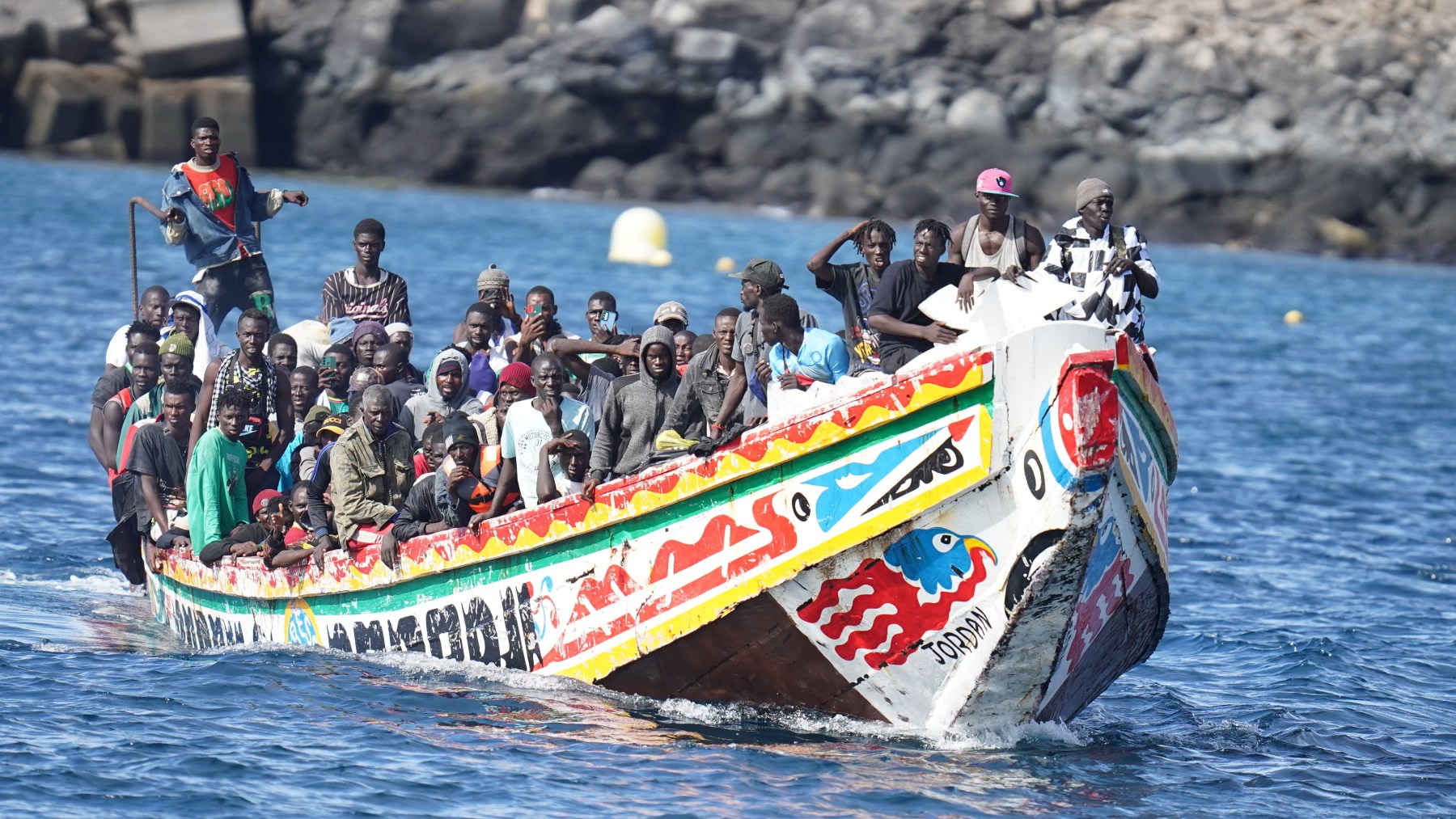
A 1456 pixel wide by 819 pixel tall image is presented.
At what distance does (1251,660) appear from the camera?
45.7ft

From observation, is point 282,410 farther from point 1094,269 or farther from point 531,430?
point 1094,269

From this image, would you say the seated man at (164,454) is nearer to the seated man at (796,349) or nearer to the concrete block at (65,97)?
the seated man at (796,349)

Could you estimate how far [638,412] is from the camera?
35.3 feet

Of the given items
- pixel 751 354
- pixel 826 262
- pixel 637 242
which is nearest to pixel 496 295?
pixel 826 262

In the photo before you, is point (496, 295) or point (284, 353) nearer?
point (284, 353)

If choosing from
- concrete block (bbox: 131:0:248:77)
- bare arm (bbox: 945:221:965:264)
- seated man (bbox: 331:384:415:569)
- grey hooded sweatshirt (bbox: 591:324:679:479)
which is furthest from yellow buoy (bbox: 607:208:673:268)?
bare arm (bbox: 945:221:965:264)

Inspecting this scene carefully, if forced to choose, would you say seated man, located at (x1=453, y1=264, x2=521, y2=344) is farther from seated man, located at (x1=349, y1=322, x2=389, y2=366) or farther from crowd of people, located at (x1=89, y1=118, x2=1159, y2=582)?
seated man, located at (x1=349, y1=322, x2=389, y2=366)

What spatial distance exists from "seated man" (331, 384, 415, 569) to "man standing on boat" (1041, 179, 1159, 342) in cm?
405

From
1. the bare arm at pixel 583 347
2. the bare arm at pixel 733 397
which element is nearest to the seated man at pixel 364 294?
the bare arm at pixel 583 347

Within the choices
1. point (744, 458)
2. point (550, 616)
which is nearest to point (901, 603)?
point (744, 458)

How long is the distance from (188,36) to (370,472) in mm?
43610

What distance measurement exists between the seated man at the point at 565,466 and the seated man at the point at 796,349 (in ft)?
3.86

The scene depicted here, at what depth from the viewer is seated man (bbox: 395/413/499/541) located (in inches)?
431

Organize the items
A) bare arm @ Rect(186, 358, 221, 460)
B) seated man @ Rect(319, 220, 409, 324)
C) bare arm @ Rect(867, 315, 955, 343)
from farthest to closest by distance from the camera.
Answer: seated man @ Rect(319, 220, 409, 324) → bare arm @ Rect(186, 358, 221, 460) → bare arm @ Rect(867, 315, 955, 343)
